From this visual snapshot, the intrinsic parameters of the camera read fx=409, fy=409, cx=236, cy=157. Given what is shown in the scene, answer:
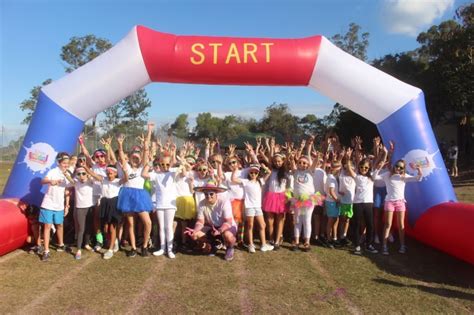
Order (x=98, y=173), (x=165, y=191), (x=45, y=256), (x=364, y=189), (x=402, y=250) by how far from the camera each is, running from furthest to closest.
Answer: (x=98, y=173), (x=364, y=189), (x=402, y=250), (x=165, y=191), (x=45, y=256)

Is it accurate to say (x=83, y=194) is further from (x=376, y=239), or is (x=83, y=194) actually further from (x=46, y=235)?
(x=376, y=239)

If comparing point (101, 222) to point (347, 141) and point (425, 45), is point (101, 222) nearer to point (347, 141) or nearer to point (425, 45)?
point (347, 141)

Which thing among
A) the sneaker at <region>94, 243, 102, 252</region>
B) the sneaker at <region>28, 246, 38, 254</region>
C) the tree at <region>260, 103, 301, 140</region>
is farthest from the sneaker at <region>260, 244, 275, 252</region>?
the tree at <region>260, 103, 301, 140</region>

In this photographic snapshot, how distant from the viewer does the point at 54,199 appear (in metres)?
5.81

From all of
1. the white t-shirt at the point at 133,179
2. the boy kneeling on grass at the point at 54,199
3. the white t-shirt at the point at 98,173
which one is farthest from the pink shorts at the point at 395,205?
the boy kneeling on grass at the point at 54,199

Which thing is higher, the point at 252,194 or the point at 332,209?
the point at 252,194

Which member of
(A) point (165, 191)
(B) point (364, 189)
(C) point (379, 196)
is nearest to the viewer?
(A) point (165, 191)

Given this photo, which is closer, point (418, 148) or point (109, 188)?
point (109, 188)

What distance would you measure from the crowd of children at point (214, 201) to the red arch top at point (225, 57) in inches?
46.5

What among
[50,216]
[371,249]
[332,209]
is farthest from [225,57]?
[371,249]

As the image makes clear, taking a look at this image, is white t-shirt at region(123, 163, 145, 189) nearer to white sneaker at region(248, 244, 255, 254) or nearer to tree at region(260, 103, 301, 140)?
white sneaker at region(248, 244, 255, 254)

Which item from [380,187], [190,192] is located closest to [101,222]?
[190,192]

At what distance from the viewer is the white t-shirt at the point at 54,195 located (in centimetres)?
578

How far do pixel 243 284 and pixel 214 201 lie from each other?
1527mm
